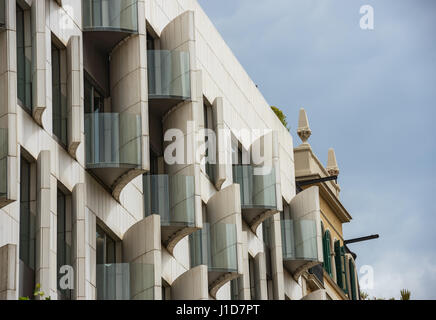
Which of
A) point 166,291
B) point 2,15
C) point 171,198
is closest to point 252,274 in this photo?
point 166,291

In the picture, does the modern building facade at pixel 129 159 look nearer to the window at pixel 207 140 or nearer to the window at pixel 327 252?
the window at pixel 207 140

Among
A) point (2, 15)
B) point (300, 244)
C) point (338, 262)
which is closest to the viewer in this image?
point (2, 15)

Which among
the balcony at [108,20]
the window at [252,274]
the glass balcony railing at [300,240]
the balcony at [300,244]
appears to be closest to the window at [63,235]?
the balcony at [108,20]

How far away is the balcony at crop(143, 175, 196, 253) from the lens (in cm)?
3419

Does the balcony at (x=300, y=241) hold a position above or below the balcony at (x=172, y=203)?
above

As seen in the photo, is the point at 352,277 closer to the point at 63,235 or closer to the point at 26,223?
the point at 63,235

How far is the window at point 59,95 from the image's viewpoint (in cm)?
2923

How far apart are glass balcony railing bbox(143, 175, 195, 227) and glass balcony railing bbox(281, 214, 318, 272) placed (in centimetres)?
1246

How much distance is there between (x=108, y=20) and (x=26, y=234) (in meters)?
7.37

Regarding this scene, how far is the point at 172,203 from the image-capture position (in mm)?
34469

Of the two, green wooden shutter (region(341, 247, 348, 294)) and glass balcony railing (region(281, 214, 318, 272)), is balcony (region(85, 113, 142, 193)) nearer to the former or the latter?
glass balcony railing (region(281, 214, 318, 272))

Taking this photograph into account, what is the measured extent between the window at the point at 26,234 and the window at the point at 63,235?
148cm

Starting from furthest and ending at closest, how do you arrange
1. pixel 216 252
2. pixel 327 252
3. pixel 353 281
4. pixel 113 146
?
pixel 353 281, pixel 327 252, pixel 216 252, pixel 113 146

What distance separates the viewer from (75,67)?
2967 centimetres
